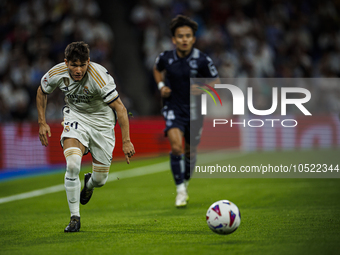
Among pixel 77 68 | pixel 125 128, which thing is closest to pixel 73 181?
pixel 125 128

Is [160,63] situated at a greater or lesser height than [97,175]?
greater

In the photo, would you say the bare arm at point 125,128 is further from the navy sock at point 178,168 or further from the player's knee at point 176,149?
the navy sock at point 178,168

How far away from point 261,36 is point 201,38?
2.20 metres

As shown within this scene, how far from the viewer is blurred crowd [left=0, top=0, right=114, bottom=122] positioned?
1622 centimetres

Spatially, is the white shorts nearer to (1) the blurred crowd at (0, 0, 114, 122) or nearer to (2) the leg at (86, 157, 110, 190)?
(2) the leg at (86, 157, 110, 190)

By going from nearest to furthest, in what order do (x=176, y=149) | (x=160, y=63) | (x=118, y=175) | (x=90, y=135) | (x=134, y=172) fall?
(x=90, y=135) → (x=176, y=149) → (x=160, y=63) → (x=118, y=175) → (x=134, y=172)

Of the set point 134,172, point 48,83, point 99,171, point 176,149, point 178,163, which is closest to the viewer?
point 48,83

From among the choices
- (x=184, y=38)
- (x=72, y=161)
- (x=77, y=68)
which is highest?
(x=184, y=38)

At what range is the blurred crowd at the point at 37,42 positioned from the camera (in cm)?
1622

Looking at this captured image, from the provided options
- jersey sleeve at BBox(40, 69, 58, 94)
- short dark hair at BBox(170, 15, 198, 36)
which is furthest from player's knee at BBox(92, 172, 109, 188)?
short dark hair at BBox(170, 15, 198, 36)

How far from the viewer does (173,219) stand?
264 inches

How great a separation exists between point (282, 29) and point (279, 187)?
1059cm

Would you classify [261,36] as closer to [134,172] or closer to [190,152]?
[134,172]

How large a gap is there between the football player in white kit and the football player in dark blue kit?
1.64 meters
